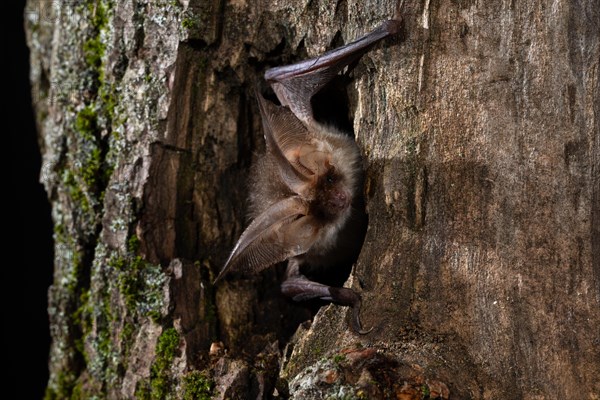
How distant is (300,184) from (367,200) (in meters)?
0.37

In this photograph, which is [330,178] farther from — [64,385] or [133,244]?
[64,385]

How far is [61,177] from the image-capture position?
10.7 ft

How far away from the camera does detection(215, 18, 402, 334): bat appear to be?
2844mm

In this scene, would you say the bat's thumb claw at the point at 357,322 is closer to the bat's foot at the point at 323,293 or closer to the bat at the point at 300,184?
the bat's foot at the point at 323,293

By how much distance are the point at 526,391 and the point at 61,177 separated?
2.21 m

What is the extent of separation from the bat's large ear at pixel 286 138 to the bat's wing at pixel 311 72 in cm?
10

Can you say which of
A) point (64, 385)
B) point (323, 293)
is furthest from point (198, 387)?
point (64, 385)

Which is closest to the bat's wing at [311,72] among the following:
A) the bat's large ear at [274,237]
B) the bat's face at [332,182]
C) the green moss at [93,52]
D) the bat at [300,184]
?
the bat at [300,184]

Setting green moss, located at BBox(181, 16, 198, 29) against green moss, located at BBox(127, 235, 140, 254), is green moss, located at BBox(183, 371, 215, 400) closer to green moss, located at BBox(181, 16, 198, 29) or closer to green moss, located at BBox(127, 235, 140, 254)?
green moss, located at BBox(127, 235, 140, 254)

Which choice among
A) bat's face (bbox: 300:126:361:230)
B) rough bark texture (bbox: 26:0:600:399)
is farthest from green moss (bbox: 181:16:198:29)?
bat's face (bbox: 300:126:361:230)

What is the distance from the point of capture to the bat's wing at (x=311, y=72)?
2.60 metres

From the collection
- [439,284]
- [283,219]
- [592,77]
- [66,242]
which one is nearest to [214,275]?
[283,219]

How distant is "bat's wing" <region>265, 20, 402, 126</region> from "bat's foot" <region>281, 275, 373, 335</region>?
75 cm

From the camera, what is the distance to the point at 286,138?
3.09m
